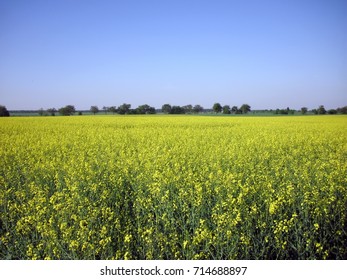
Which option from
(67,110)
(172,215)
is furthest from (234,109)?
(172,215)

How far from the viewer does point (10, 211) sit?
397 cm

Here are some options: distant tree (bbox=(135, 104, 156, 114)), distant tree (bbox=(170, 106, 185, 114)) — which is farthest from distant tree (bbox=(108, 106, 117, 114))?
distant tree (bbox=(170, 106, 185, 114))

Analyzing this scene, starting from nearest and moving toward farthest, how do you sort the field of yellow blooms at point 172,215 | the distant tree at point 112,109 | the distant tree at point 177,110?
the field of yellow blooms at point 172,215 < the distant tree at point 112,109 < the distant tree at point 177,110

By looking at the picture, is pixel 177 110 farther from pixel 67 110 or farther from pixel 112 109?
pixel 67 110

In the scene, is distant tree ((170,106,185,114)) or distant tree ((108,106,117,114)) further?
distant tree ((170,106,185,114))

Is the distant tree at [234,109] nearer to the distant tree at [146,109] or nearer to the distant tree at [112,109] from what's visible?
the distant tree at [146,109]

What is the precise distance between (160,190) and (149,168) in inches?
48.5

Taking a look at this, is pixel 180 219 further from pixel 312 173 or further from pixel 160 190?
pixel 312 173

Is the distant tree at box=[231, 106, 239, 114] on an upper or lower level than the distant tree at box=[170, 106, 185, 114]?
upper

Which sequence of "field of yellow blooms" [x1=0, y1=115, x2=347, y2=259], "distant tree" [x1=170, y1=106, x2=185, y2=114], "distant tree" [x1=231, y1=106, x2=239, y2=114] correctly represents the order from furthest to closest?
"distant tree" [x1=231, y1=106, x2=239, y2=114], "distant tree" [x1=170, y1=106, x2=185, y2=114], "field of yellow blooms" [x1=0, y1=115, x2=347, y2=259]

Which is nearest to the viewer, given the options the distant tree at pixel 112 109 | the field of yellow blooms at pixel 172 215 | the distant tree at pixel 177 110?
the field of yellow blooms at pixel 172 215

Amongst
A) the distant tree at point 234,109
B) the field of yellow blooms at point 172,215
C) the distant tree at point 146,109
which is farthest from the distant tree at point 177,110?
the distant tree at point 234,109

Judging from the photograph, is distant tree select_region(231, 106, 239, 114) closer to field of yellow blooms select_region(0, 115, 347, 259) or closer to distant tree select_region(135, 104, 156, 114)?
distant tree select_region(135, 104, 156, 114)
